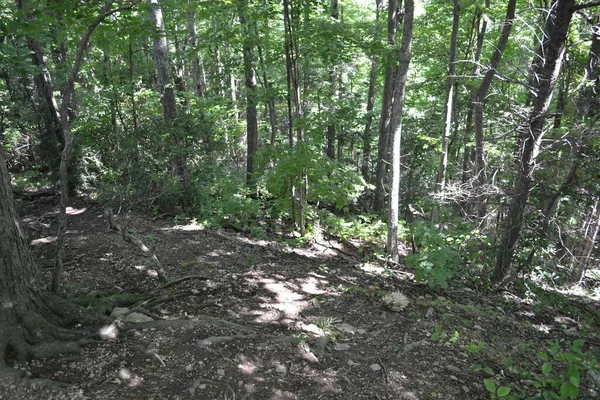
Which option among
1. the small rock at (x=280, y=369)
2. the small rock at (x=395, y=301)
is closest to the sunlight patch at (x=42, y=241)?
the small rock at (x=280, y=369)

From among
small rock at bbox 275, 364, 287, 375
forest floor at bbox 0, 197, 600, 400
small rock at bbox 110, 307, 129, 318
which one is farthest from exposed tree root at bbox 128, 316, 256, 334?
small rock at bbox 275, 364, 287, 375

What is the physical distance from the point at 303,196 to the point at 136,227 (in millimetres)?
3776

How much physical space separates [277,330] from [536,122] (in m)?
5.61

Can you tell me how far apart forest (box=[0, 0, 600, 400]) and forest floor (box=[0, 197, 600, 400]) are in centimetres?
3

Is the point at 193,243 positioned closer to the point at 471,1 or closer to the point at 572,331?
the point at 572,331

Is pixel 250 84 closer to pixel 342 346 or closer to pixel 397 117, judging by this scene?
pixel 397 117

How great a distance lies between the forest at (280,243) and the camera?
3199 millimetres

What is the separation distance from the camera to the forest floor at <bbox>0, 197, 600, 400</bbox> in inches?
123

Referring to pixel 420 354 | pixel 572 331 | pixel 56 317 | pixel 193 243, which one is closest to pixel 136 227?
pixel 193 243

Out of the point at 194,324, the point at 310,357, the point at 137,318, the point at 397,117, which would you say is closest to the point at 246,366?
the point at 310,357

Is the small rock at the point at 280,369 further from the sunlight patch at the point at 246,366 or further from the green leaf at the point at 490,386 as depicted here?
the green leaf at the point at 490,386

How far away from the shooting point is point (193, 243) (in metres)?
7.25

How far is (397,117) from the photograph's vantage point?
8.12 metres

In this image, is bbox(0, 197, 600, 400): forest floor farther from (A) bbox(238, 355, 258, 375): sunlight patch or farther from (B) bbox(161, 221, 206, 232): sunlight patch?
(B) bbox(161, 221, 206, 232): sunlight patch
